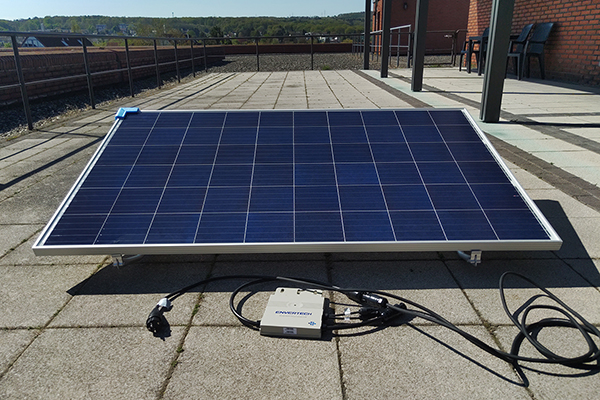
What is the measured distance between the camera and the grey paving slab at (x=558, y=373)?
5.79ft

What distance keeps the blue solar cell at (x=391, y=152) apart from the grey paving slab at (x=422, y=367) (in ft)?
4.33

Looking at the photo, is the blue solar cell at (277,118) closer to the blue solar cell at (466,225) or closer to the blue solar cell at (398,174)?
the blue solar cell at (398,174)

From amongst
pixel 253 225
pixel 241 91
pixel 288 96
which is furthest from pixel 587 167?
pixel 241 91

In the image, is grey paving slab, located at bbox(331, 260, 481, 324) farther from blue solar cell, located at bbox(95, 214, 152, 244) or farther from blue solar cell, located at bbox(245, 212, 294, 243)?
blue solar cell, located at bbox(95, 214, 152, 244)

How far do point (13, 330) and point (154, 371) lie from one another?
0.87m

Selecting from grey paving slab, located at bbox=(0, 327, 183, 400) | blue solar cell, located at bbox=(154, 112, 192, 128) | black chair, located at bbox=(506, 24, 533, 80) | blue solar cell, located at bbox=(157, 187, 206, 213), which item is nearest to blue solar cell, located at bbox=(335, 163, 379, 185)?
blue solar cell, located at bbox=(157, 187, 206, 213)

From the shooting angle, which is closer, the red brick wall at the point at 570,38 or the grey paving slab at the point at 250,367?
the grey paving slab at the point at 250,367

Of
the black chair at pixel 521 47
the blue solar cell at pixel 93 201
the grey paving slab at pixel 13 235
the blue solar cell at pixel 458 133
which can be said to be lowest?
the grey paving slab at pixel 13 235

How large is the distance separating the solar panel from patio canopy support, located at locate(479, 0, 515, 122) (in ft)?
11.6

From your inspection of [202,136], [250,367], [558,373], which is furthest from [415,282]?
[202,136]

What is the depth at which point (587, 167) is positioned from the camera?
462 centimetres

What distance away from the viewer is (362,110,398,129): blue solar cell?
3486 mm

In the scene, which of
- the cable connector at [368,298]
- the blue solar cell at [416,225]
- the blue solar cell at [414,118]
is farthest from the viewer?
the blue solar cell at [414,118]

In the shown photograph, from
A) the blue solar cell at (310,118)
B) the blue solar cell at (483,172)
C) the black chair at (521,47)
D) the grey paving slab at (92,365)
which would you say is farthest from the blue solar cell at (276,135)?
the black chair at (521,47)
